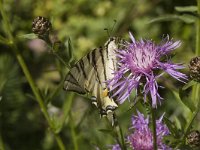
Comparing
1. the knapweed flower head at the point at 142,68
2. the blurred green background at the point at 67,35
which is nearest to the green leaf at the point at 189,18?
the knapweed flower head at the point at 142,68

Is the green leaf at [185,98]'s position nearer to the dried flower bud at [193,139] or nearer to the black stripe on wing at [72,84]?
the dried flower bud at [193,139]

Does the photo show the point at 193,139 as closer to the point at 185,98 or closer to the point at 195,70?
the point at 185,98

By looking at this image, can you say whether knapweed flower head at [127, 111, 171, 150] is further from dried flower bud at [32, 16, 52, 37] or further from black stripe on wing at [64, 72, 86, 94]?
dried flower bud at [32, 16, 52, 37]

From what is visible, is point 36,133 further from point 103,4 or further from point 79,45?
point 103,4

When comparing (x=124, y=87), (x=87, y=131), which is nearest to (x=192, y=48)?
(x=87, y=131)

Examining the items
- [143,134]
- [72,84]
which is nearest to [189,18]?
[143,134]

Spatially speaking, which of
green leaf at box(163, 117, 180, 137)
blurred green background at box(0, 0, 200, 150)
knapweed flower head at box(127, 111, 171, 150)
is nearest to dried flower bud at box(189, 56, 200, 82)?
green leaf at box(163, 117, 180, 137)
